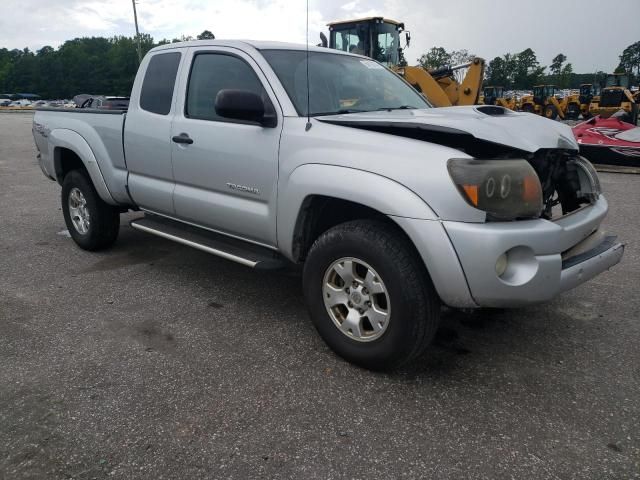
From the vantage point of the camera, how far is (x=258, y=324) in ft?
11.9

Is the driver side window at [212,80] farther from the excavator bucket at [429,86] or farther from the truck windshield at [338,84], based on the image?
the excavator bucket at [429,86]

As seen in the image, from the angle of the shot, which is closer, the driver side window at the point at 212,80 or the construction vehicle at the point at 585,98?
the driver side window at the point at 212,80

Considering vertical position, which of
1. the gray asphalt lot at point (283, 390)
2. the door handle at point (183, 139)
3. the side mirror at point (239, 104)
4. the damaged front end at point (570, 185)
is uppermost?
the side mirror at point (239, 104)

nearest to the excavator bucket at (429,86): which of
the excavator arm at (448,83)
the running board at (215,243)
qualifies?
the excavator arm at (448,83)

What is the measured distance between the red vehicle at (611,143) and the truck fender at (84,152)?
8833 millimetres

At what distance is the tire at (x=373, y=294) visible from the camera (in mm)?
2664

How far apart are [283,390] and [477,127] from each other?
169 cm

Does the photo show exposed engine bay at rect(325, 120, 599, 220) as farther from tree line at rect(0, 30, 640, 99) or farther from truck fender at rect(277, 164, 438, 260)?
tree line at rect(0, 30, 640, 99)

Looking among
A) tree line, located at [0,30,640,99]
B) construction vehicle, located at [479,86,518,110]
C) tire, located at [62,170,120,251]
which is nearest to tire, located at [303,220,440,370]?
tire, located at [62,170,120,251]

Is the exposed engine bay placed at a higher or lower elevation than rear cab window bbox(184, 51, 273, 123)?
lower

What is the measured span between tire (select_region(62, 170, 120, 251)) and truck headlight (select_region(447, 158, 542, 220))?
3.65 meters

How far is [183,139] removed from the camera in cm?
386

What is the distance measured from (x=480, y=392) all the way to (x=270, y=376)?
1.13 metres

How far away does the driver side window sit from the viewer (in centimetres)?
363
